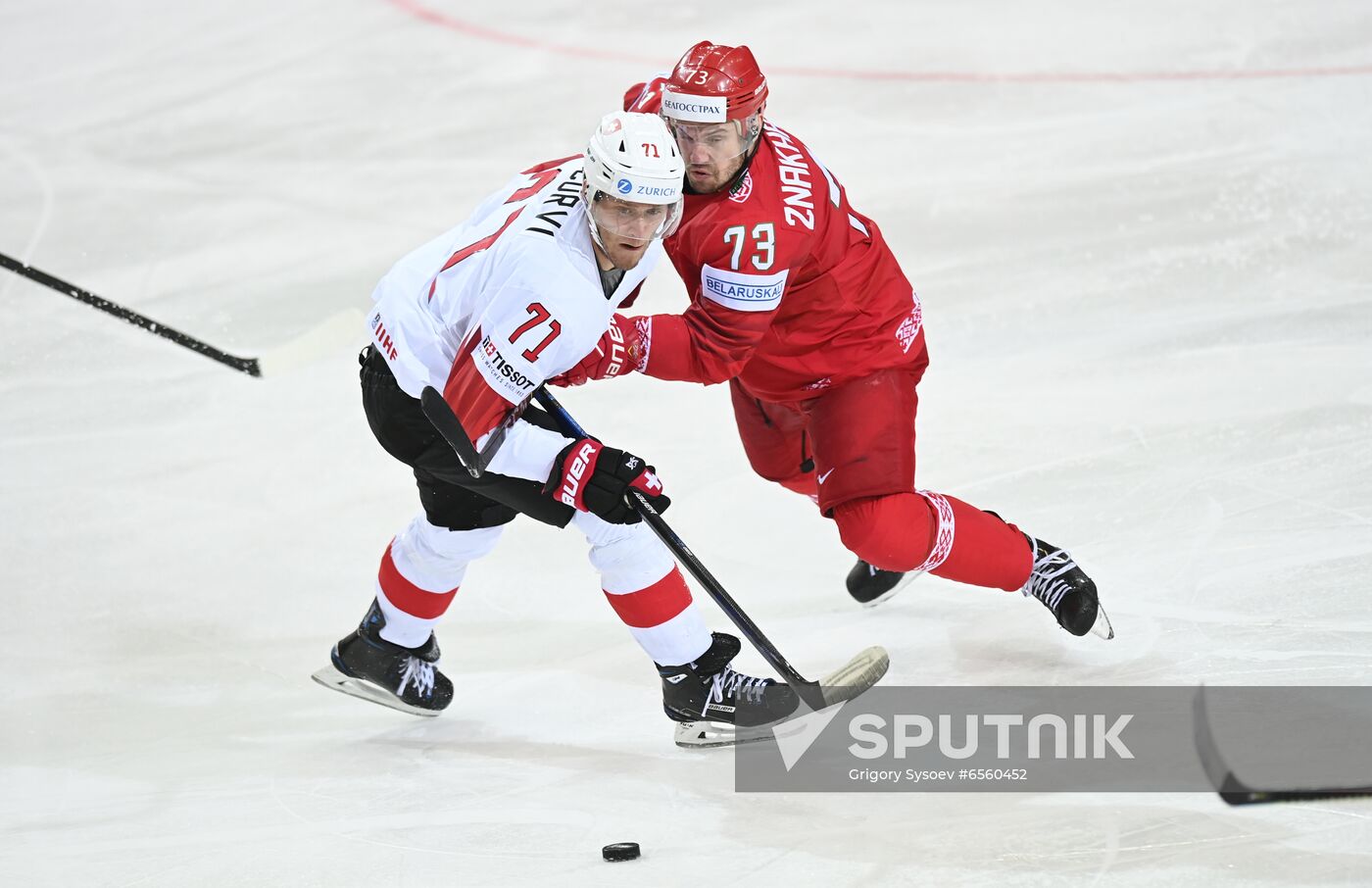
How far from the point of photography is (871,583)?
11.2 ft

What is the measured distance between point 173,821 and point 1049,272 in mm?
3398

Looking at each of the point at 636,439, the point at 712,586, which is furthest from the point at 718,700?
the point at 636,439

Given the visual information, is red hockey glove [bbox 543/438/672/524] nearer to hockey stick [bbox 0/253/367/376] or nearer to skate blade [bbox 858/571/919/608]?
skate blade [bbox 858/571/919/608]

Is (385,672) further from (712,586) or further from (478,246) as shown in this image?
(478,246)

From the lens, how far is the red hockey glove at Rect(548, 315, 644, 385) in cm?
286

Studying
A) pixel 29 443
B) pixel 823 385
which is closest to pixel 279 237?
pixel 29 443

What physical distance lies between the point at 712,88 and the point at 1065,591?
1256 mm

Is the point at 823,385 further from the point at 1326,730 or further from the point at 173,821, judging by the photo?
the point at 173,821

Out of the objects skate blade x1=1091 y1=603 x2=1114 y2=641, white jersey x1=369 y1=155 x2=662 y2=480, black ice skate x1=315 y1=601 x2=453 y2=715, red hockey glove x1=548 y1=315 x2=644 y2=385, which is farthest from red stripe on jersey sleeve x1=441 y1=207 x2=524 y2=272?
skate blade x1=1091 y1=603 x2=1114 y2=641

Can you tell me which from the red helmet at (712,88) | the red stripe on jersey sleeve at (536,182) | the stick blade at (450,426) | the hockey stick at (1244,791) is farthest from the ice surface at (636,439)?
the red helmet at (712,88)

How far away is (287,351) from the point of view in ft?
12.3

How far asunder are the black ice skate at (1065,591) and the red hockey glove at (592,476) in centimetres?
98

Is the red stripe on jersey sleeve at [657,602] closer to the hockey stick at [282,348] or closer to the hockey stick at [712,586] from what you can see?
the hockey stick at [712,586]

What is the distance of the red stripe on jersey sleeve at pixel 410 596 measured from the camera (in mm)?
3023
